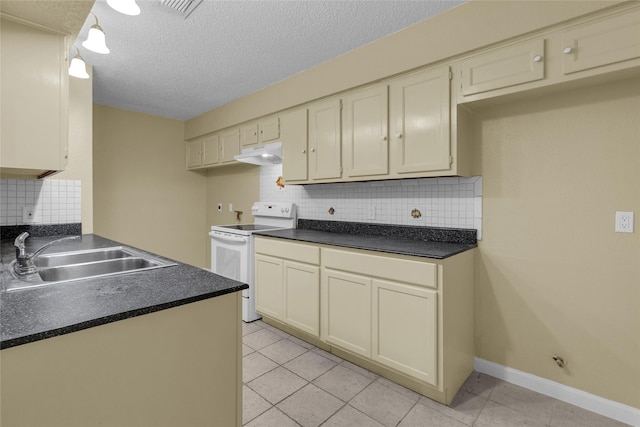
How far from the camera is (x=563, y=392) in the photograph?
1927 mm

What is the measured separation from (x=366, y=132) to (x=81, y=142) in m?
2.58

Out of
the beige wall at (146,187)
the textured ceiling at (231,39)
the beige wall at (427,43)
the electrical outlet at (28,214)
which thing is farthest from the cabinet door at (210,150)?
the electrical outlet at (28,214)

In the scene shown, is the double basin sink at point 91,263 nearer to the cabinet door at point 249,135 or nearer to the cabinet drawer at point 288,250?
the cabinet drawer at point 288,250

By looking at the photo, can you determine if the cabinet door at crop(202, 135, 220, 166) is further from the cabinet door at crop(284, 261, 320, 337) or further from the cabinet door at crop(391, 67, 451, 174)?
the cabinet door at crop(391, 67, 451, 174)

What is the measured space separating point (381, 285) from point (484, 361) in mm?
974

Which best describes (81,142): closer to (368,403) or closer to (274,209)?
(274,209)

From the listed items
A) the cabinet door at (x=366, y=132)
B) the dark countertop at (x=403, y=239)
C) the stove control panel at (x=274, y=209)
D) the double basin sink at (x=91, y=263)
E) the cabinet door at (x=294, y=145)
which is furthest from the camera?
the stove control panel at (x=274, y=209)

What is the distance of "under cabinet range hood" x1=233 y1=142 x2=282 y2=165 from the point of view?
10.8 ft

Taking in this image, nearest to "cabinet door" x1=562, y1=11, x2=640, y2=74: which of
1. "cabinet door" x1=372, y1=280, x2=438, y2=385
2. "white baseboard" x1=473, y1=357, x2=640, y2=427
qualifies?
"cabinet door" x1=372, y1=280, x2=438, y2=385

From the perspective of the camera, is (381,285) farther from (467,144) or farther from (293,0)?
(293,0)

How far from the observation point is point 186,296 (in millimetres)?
1062

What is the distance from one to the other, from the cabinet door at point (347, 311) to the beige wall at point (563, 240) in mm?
832

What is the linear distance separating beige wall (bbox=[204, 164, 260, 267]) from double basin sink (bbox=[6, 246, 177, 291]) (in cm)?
229

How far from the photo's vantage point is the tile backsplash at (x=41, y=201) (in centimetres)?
253
